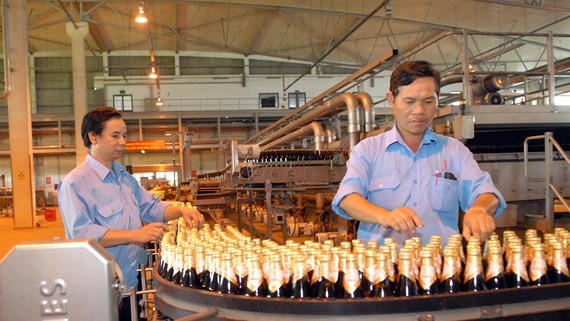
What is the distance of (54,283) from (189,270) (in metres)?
0.90

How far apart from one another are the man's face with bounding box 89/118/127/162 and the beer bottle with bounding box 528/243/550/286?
1.74 m

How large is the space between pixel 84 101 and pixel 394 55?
42.4 feet

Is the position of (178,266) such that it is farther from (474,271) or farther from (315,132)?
(315,132)

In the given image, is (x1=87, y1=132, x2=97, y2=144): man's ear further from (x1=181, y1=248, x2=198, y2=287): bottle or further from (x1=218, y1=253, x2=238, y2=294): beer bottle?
(x1=218, y1=253, x2=238, y2=294): beer bottle

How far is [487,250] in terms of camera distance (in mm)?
Answer: 1772

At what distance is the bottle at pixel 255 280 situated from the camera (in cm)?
162

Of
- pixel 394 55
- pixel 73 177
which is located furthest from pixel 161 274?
pixel 394 55

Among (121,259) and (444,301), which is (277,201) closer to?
(121,259)

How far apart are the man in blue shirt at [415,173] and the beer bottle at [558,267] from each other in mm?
277

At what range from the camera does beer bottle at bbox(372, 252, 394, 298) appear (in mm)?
1594

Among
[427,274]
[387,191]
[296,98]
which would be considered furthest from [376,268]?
[296,98]

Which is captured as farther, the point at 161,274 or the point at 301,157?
the point at 301,157

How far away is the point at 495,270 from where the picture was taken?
1.67 m

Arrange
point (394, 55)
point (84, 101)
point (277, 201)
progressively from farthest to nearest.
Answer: point (84, 101), point (277, 201), point (394, 55)
